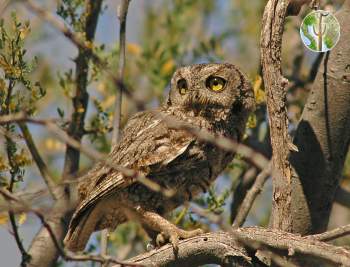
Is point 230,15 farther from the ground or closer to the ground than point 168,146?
farther from the ground

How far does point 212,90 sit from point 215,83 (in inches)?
2.1

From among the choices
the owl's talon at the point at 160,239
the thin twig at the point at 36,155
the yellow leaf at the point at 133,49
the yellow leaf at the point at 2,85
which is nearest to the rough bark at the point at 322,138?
the owl's talon at the point at 160,239

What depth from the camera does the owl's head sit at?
162 inches

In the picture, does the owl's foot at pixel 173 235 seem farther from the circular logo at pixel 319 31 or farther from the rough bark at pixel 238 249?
the circular logo at pixel 319 31

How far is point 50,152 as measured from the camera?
5.80 m

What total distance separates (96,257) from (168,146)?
1.46 metres

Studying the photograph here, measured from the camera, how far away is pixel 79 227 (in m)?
3.85

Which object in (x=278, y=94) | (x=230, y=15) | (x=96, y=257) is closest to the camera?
(x=96, y=257)

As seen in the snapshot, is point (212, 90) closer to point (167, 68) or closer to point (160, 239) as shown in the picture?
point (160, 239)

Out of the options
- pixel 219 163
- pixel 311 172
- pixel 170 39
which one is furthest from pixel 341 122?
pixel 170 39

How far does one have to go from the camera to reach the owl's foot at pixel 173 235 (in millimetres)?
3502

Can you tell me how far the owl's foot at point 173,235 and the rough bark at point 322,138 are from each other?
1.63ft

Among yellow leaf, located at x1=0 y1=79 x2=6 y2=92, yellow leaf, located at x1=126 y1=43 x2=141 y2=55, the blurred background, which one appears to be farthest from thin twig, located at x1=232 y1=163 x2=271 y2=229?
yellow leaf, located at x1=126 y1=43 x2=141 y2=55

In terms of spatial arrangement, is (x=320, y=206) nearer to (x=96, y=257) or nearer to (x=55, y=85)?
(x=96, y=257)
